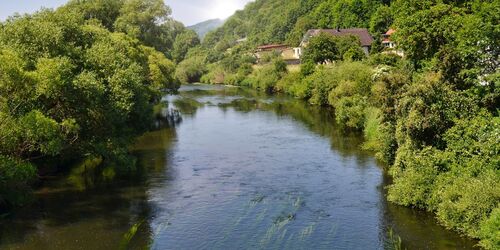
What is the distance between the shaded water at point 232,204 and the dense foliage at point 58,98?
8.94ft

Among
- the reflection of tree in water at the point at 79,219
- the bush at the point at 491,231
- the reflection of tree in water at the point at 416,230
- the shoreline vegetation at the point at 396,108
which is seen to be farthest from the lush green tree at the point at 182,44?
the bush at the point at 491,231

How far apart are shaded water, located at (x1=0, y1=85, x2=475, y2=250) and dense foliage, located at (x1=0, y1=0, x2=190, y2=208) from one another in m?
2.73

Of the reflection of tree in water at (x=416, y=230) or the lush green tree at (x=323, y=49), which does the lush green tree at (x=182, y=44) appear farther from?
the reflection of tree in water at (x=416, y=230)

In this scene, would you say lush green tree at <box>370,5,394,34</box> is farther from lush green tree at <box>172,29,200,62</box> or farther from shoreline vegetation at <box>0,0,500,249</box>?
lush green tree at <box>172,29,200,62</box>

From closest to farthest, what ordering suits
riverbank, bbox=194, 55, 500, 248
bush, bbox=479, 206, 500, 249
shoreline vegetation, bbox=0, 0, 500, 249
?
bush, bbox=479, 206, 500, 249, riverbank, bbox=194, 55, 500, 248, shoreline vegetation, bbox=0, 0, 500, 249

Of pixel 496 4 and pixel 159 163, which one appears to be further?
pixel 159 163

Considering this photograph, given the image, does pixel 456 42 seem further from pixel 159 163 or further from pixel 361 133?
pixel 159 163

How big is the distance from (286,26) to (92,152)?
138013 millimetres

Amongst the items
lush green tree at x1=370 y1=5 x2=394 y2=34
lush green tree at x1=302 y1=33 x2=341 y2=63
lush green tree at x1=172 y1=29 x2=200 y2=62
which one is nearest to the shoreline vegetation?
lush green tree at x1=302 y1=33 x2=341 y2=63

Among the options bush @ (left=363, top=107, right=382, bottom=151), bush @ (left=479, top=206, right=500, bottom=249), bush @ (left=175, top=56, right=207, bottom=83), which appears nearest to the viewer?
bush @ (left=479, top=206, right=500, bottom=249)

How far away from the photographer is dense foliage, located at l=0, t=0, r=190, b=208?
28594 mm

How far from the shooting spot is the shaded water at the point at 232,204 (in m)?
26.0

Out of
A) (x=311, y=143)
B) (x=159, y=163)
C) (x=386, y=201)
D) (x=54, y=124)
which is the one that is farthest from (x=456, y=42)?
(x=54, y=124)

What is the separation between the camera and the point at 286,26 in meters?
168
